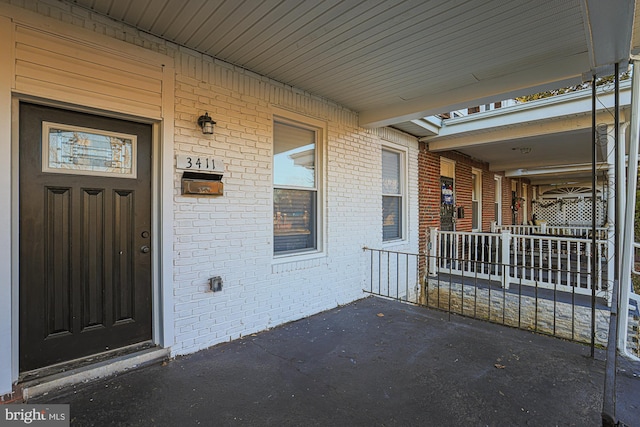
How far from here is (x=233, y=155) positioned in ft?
10.2

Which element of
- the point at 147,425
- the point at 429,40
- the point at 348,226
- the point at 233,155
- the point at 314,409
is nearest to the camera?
the point at 147,425

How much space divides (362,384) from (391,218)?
11.7 ft

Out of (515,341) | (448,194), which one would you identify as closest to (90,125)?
(515,341)

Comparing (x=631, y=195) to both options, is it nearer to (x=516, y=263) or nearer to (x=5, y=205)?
(x=516, y=263)

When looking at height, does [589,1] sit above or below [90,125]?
above

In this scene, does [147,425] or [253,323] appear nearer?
[147,425]

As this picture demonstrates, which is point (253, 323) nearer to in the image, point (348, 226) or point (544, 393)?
point (348, 226)

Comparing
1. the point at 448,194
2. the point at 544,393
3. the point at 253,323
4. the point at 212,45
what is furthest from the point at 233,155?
the point at 448,194

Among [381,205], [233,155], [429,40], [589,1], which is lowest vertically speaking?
[381,205]

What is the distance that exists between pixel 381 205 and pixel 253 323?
2.86 metres

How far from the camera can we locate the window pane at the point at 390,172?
538 cm

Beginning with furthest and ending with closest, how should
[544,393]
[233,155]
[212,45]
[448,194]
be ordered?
1. [448,194]
2. [233,155]
3. [212,45]
4. [544,393]

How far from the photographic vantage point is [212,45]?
9.05 feet

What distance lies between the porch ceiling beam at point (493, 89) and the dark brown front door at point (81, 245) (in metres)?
3.06
